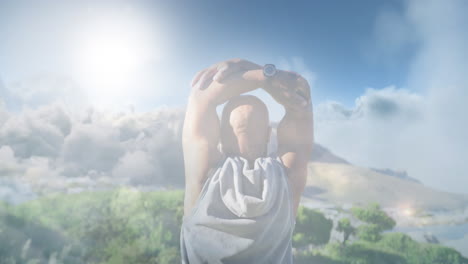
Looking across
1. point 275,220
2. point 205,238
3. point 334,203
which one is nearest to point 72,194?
point 205,238

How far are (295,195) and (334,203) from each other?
3907mm

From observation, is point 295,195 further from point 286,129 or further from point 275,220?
point 286,129

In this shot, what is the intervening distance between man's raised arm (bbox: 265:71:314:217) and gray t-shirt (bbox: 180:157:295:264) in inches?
6.4

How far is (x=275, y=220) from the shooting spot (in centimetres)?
165

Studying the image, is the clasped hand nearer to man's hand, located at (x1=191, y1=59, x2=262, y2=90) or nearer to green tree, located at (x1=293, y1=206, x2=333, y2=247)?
man's hand, located at (x1=191, y1=59, x2=262, y2=90)

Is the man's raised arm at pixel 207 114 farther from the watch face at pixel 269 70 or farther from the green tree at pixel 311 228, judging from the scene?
the green tree at pixel 311 228

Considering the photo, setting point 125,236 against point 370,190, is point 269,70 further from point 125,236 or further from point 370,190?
point 370,190

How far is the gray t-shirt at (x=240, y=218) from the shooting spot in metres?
1.56

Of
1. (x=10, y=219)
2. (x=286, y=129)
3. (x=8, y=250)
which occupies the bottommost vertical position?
(x=8, y=250)

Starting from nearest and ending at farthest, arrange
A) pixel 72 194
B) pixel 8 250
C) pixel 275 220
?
pixel 275 220, pixel 8 250, pixel 72 194

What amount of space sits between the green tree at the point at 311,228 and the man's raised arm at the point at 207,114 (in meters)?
3.40

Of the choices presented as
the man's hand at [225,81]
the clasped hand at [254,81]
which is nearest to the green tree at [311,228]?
the clasped hand at [254,81]

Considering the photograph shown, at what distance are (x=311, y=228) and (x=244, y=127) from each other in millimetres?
3722

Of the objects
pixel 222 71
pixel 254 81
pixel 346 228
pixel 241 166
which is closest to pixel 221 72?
pixel 222 71
